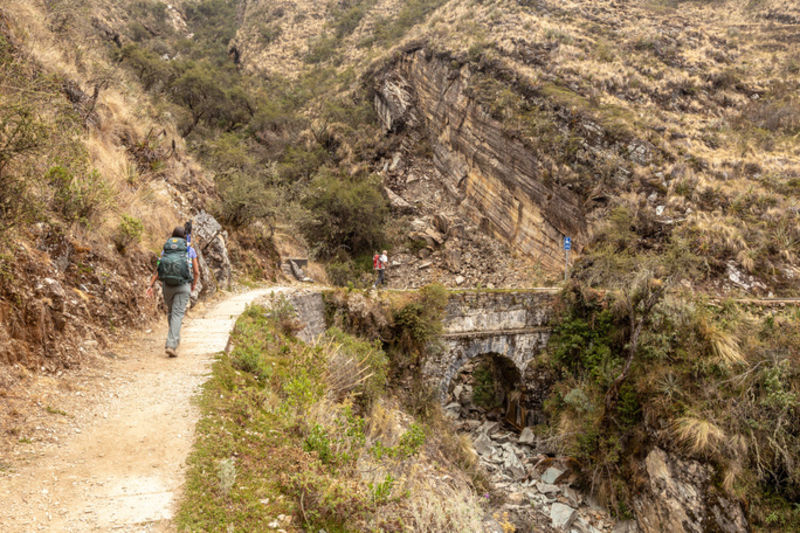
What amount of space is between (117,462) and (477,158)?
2167 centimetres

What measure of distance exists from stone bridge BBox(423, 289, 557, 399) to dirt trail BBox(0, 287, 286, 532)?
25.9 ft

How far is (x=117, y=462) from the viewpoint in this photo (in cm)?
303

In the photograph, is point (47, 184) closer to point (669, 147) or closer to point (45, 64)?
point (45, 64)

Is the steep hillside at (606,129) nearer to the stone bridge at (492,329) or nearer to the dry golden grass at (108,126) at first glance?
the stone bridge at (492,329)

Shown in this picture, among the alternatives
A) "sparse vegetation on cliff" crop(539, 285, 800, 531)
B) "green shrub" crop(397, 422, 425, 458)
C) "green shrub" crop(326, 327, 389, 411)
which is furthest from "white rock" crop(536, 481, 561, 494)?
"green shrub" crop(397, 422, 425, 458)

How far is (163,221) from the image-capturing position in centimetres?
840

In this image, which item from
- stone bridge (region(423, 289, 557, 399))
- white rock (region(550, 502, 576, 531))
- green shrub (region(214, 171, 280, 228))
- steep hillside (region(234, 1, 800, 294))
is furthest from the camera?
steep hillside (region(234, 1, 800, 294))

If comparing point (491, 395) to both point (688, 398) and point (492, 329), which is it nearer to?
point (492, 329)

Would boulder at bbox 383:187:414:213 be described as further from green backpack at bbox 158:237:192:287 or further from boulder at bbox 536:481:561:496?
green backpack at bbox 158:237:192:287

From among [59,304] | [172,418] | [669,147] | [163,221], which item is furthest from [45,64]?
[669,147]

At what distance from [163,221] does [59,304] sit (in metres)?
4.54

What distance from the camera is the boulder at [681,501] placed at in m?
8.12

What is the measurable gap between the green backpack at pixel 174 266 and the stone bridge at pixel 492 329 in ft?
24.8

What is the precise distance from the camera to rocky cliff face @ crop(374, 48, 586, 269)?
19062mm
